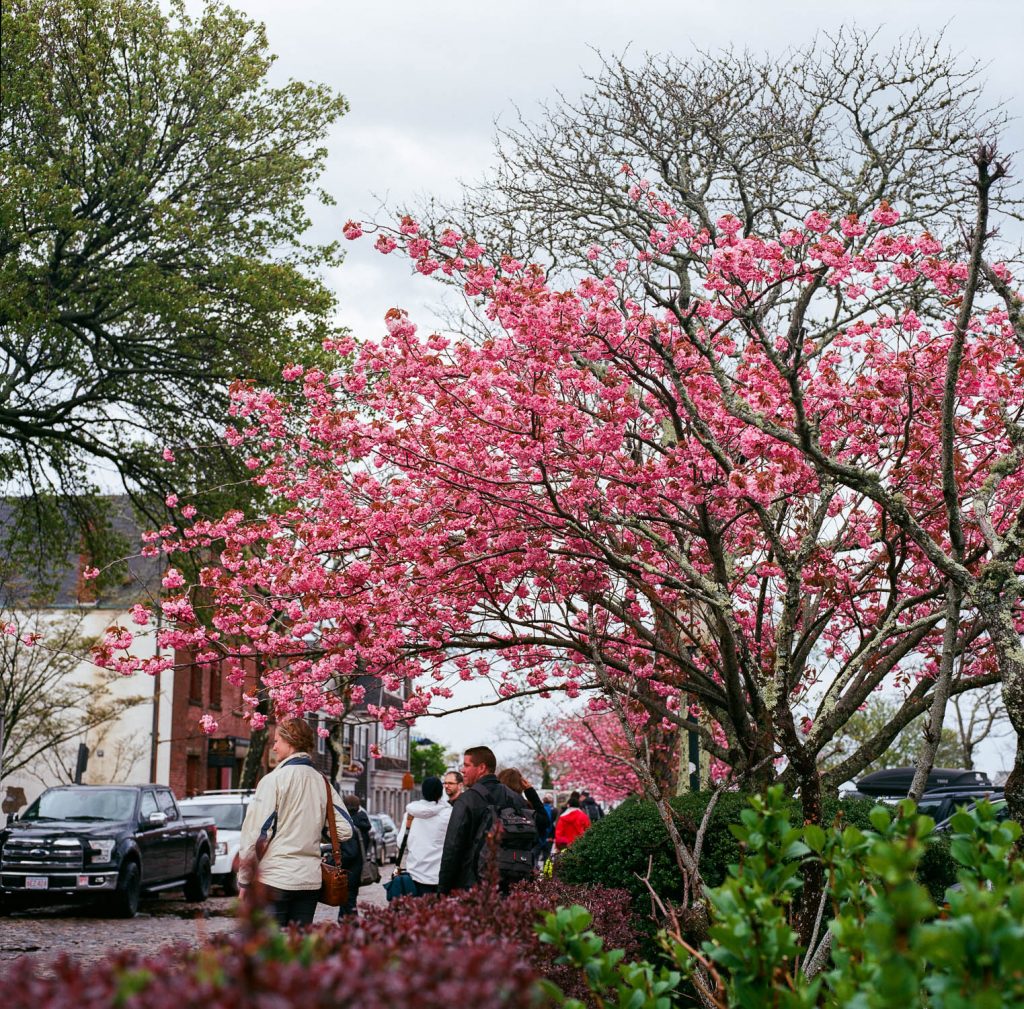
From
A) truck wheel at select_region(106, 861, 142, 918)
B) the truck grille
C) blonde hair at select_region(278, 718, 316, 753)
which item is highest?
blonde hair at select_region(278, 718, 316, 753)

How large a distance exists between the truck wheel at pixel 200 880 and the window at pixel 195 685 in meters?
22.9

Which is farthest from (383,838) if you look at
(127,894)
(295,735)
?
(295,735)

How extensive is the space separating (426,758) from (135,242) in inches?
3240

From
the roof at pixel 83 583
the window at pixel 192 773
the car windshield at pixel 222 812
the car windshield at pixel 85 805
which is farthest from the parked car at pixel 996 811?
the window at pixel 192 773

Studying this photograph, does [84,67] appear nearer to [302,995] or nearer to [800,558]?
[800,558]

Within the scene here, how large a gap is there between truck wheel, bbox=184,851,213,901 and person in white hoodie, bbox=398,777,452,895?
35.9 feet

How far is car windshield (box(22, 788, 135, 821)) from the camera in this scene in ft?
59.3

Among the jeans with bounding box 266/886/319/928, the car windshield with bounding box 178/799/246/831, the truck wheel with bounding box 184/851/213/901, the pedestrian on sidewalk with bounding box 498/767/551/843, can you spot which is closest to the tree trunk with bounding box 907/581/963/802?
the jeans with bounding box 266/886/319/928

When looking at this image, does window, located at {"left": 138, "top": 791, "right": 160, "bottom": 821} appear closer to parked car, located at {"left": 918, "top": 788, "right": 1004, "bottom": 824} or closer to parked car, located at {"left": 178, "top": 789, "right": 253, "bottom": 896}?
parked car, located at {"left": 178, "top": 789, "right": 253, "bottom": 896}

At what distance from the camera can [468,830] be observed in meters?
8.15

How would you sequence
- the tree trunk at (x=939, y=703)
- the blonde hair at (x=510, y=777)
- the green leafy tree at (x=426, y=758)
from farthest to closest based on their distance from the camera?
the green leafy tree at (x=426, y=758) < the blonde hair at (x=510, y=777) < the tree trunk at (x=939, y=703)

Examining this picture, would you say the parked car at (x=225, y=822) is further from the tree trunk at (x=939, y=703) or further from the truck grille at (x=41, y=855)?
the tree trunk at (x=939, y=703)

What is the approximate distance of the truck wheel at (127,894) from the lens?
17.0m

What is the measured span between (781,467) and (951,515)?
3.48 meters
